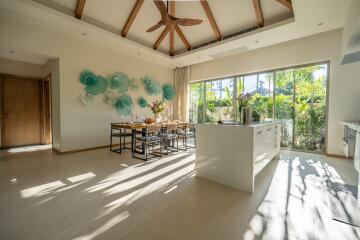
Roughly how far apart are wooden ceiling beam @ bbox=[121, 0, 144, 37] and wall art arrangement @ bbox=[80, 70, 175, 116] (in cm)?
126

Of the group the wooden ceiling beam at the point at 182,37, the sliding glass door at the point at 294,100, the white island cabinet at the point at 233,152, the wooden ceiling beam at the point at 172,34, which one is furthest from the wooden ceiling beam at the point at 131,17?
the white island cabinet at the point at 233,152

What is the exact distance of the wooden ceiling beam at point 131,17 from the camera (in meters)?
3.98

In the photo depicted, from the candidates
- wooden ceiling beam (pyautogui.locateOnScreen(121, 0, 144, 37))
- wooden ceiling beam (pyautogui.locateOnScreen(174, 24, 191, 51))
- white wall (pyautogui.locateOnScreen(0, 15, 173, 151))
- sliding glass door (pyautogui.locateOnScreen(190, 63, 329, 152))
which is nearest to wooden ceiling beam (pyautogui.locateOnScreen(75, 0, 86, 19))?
white wall (pyautogui.locateOnScreen(0, 15, 173, 151))

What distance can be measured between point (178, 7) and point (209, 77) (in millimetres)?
2534

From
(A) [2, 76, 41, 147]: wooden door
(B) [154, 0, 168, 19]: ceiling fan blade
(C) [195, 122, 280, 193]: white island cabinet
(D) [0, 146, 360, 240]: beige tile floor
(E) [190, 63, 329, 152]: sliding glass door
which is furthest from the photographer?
(A) [2, 76, 41, 147]: wooden door

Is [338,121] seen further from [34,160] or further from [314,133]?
[34,160]

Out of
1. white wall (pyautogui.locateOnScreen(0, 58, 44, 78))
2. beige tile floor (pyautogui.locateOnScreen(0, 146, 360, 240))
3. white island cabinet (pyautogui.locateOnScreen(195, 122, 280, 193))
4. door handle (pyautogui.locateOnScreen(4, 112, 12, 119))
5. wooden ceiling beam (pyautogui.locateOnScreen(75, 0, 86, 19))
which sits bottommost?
beige tile floor (pyautogui.locateOnScreen(0, 146, 360, 240))

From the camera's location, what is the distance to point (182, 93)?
6.89m

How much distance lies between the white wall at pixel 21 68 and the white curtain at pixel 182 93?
Result: 15.6 ft

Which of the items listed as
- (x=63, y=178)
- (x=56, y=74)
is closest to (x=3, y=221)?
(x=63, y=178)

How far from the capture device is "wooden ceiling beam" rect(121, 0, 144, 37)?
3.98 m

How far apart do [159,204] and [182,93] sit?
5374 mm

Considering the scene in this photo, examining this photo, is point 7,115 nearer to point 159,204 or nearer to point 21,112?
point 21,112

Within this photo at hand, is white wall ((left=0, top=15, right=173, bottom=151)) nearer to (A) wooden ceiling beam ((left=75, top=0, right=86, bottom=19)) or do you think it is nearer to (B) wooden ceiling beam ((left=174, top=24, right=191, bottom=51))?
(A) wooden ceiling beam ((left=75, top=0, right=86, bottom=19))
